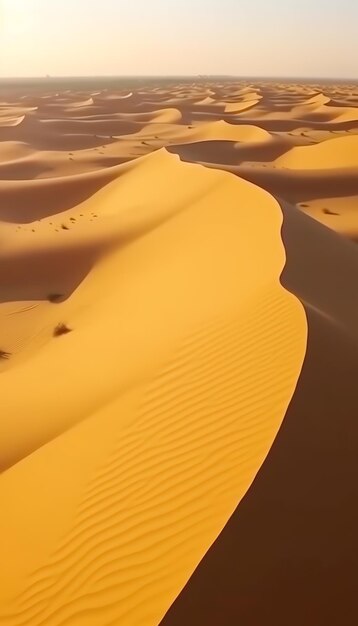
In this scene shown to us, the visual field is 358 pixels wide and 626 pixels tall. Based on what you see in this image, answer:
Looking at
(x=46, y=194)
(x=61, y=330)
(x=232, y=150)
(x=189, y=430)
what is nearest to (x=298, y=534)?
(x=189, y=430)

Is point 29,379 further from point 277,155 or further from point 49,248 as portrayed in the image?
point 277,155

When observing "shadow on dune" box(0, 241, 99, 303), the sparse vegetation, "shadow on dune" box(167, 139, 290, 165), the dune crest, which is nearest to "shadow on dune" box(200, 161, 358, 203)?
"shadow on dune" box(167, 139, 290, 165)

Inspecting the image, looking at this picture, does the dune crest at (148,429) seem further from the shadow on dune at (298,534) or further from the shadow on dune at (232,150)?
the shadow on dune at (232,150)

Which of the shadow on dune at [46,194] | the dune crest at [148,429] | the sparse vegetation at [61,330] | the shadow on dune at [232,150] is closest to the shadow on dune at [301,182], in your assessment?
the shadow on dune at [46,194]

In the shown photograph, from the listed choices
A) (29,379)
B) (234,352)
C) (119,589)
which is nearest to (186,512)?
(119,589)

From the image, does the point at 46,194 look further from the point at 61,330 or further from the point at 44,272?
the point at 61,330

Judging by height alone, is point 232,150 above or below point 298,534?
above

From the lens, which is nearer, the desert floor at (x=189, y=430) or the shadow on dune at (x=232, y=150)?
the desert floor at (x=189, y=430)

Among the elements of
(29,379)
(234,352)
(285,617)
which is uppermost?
(234,352)
